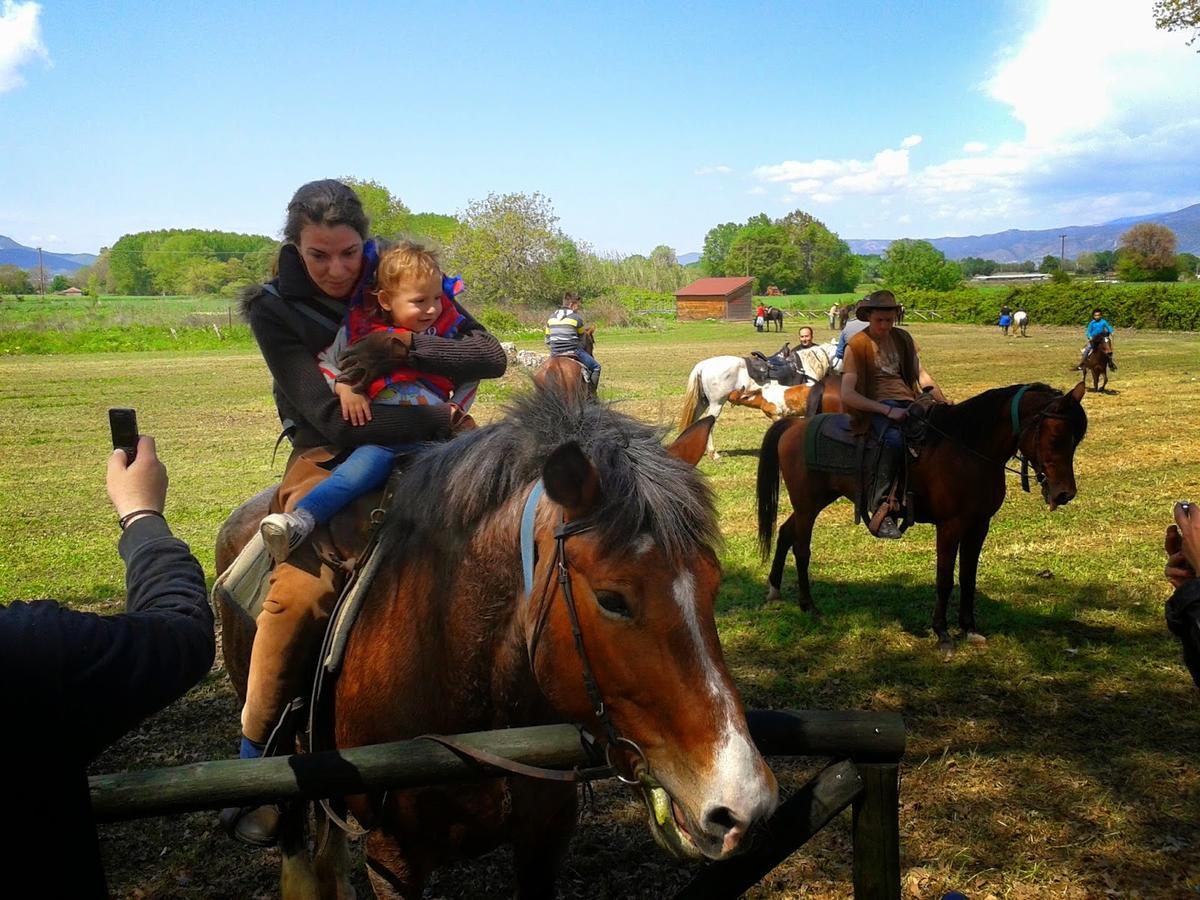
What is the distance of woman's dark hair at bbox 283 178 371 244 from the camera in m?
2.77

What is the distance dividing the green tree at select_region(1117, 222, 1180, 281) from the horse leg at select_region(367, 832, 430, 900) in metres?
90.4

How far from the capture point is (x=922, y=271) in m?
81.2

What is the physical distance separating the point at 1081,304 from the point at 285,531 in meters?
53.6

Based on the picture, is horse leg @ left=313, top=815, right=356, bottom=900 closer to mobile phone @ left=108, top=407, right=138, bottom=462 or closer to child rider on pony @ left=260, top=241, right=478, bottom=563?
child rider on pony @ left=260, top=241, right=478, bottom=563

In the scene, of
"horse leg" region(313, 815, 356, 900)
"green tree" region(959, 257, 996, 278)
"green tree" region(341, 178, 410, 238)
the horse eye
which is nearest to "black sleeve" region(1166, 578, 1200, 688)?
the horse eye

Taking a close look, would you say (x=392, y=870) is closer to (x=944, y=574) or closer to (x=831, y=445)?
(x=944, y=574)

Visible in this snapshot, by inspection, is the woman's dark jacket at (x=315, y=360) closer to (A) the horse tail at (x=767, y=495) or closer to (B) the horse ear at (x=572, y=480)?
(B) the horse ear at (x=572, y=480)

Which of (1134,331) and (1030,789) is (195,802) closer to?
(1030,789)

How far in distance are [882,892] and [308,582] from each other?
186 centimetres

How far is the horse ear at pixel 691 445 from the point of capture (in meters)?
2.28

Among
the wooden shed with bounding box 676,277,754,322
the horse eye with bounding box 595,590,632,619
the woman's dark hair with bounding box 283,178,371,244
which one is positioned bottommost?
the horse eye with bounding box 595,590,632,619

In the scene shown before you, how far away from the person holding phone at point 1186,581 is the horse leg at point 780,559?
480 cm

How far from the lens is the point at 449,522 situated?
2.27 metres

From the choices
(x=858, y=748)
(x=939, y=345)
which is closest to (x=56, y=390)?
(x=858, y=748)
